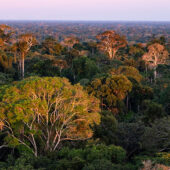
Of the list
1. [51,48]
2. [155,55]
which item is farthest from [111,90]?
Answer: [51,48]

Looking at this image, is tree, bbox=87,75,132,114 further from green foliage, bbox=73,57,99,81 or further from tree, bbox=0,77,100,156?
green foliage, bbox=73,57,99,81

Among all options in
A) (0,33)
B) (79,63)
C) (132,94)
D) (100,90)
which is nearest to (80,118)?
(100,90)

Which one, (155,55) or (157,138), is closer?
(157,138)

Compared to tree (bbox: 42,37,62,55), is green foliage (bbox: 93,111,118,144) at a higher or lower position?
lower

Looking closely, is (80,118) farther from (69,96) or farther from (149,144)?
(149,144)

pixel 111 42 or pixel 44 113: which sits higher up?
pixel 111 42

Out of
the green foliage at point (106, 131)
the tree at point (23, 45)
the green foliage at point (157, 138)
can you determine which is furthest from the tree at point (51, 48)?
the green foliage at point (157, 138)

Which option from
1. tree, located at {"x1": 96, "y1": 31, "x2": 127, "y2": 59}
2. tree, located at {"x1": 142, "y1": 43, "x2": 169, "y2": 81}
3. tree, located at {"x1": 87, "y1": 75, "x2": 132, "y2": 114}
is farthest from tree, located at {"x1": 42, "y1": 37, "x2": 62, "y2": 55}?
tree, located at {"x1": 87, "y1": 75, "x2": 132, "y2": 114}

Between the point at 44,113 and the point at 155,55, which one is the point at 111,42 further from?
the point at 44,113
